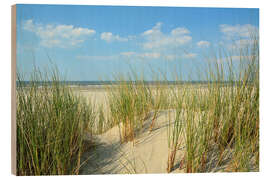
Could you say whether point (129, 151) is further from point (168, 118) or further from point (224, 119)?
point (224, 119)

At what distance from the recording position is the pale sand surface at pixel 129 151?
253cm

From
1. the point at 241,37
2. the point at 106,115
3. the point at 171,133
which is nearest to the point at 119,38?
the point at 106,115

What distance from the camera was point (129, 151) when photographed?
261 centimetres

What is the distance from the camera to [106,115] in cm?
280

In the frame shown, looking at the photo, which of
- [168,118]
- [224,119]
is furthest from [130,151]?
[224,119]

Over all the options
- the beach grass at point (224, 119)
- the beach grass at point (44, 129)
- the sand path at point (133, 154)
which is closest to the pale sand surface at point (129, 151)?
the sand path at point (133, 154)

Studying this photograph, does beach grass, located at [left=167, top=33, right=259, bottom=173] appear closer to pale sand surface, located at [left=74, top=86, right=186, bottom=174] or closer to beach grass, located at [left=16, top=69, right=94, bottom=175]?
pale sand surface, located at [left=74, top=86, right=186, bottom=174]

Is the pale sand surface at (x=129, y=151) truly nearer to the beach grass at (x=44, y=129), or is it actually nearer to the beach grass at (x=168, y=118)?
the beach grass at (x=168, y=118)

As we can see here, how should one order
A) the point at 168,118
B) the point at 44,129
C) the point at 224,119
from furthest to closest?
the point at 168,118
the point at 224,119
the point at 44,129

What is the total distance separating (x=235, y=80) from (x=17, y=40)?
2.18 metres

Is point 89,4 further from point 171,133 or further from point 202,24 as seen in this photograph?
point 171,133

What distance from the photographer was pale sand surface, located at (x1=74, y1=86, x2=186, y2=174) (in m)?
2.53

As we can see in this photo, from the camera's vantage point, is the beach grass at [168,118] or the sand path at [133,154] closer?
the beach grass at [168,118]

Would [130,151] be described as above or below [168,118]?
below
